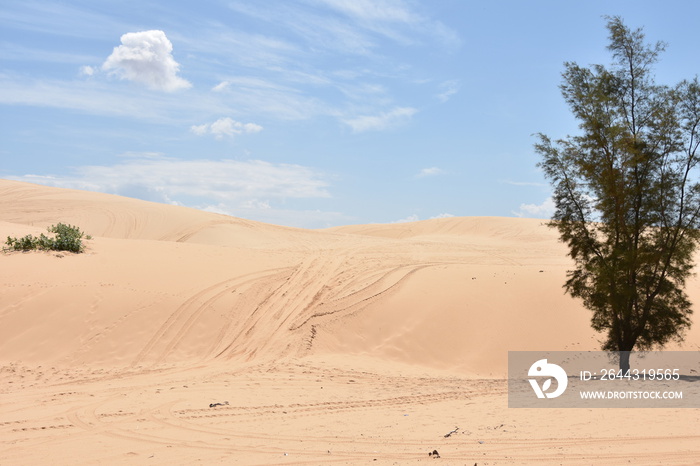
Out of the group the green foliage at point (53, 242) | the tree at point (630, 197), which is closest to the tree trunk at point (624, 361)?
the tree at point (630, 197)

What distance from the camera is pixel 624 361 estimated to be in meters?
12.0

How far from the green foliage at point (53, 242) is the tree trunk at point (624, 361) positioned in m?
14.6

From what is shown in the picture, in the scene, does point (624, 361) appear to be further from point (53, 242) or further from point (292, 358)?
point (53, 242)

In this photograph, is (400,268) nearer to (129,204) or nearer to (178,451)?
(178,451)

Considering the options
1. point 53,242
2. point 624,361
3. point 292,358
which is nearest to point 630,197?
point 624,361

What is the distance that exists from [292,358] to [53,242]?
8.56m

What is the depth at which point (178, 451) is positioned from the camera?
660cm

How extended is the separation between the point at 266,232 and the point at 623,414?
24469 mm

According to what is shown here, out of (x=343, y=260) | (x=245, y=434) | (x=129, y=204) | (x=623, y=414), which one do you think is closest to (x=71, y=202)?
(x=129, y=204)

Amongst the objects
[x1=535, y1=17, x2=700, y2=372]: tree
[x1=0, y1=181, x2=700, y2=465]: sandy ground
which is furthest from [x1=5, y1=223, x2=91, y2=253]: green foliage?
[x1=535, y1=17, x2=700, y2=372]: tree

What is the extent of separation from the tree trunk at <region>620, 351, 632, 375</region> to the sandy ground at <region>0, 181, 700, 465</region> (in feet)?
6.13

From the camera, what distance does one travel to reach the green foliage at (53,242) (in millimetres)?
15938

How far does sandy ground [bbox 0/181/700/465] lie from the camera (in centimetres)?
677

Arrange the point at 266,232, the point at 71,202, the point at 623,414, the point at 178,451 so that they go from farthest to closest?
1. the point at 71,202
2. the point at 266,232
3. the point at 623,414
4. the point at 178,451
